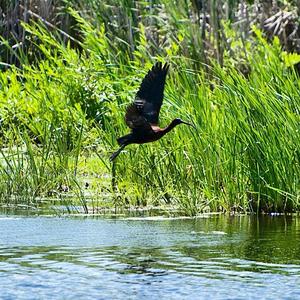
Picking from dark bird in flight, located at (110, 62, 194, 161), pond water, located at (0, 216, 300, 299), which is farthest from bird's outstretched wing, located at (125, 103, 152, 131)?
pond water, located at (0, 216, 300, 299)

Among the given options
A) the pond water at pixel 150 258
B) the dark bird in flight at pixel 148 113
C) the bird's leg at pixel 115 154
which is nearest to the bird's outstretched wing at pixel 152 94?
the dark bird in flight at pixel 148 113

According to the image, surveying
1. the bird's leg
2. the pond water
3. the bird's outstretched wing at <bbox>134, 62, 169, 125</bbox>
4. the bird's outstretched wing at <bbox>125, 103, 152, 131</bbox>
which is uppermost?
the bird's outstretched wing at <bbox>134, 62, 169, 125</bbox>

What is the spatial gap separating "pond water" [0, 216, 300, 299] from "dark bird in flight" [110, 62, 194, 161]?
0.62 metres

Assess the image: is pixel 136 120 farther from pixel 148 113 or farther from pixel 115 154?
pixel 115 154

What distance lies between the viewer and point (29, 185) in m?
8.67

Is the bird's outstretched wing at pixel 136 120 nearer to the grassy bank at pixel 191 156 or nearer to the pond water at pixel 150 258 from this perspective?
the grassy bank at pixel 191 156

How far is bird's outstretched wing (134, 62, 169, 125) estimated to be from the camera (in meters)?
8.02

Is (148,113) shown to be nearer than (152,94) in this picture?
No

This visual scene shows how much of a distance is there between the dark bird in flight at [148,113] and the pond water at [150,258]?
0.62m

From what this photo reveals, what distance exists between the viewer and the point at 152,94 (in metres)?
8.02

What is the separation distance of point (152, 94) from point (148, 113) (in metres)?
0.19

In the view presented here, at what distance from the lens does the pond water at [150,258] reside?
17.6ft

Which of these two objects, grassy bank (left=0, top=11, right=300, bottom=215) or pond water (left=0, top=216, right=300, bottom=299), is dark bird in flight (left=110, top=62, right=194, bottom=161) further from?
pond water (left=0, top=216, right=300, bottom=299)

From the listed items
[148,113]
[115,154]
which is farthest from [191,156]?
[115,154]
